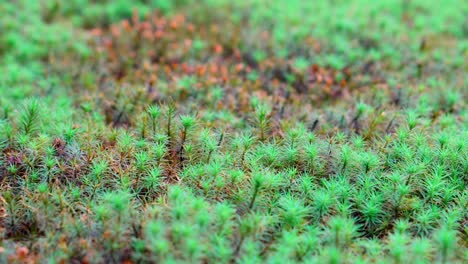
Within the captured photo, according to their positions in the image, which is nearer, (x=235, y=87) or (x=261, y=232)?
(x=261, y=232)

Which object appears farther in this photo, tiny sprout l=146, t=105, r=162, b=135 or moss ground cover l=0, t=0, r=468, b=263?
tiny sprout l=146, t=105, r=162, b=135

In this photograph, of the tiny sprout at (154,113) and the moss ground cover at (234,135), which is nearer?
the moss ground cover at (234,135)

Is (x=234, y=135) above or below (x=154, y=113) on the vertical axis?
below

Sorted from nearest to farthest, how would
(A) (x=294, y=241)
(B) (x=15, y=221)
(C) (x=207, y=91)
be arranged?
(A) (x=294, y=241), (B) (x=15, y=221), (C) (x=207, y=91)

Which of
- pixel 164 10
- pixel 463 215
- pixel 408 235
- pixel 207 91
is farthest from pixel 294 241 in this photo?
pixel 164 10

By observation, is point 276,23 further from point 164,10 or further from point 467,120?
point 467,120

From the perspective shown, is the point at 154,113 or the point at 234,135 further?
the point at 234,135

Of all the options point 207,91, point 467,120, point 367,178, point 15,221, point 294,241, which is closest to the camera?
point 294,241

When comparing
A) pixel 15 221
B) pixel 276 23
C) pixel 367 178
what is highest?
pixel 276 23
